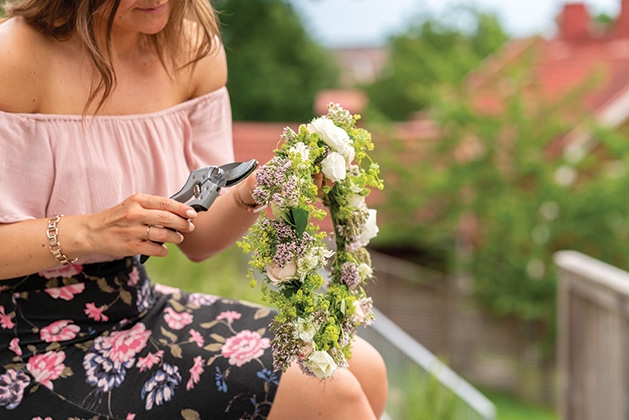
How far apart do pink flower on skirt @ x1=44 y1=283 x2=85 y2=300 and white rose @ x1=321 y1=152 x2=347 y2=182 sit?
1.83 ft

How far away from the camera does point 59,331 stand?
1.74 m

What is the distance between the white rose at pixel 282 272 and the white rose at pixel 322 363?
14 centimetres

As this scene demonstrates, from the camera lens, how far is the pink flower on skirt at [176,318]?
5.97 feet

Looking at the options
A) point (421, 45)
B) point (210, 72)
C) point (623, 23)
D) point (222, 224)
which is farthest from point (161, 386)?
point (421, 45)

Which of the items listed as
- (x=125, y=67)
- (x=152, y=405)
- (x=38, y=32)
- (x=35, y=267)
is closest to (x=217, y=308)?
(x=152, y=405)

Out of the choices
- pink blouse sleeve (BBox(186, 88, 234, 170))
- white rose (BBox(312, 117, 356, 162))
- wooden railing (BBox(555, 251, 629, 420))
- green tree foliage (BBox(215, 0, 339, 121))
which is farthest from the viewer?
green tree foliage (BBox(215, 0, 339, 121))

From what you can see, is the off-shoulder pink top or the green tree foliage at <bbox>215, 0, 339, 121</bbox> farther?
the green tree foliage at <bbox>215, 0, 339, 121</bbox>

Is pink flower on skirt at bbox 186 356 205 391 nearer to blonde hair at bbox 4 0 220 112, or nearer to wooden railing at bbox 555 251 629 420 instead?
blonde hair at bbox 4 0 220 112

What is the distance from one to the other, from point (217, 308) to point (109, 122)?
0.45 metres

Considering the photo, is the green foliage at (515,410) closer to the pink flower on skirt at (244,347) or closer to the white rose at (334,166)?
the pink flower on skirt at (244,347)

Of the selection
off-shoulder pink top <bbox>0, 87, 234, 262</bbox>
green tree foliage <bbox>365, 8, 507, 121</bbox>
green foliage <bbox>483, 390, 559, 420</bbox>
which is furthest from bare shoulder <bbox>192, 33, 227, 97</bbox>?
green tree foliage <bbox>365, 8, 507, 121</bbox>

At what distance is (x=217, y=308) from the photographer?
189 cm

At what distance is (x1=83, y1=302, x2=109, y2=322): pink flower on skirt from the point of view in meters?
1.77

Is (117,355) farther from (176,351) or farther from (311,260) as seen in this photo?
(311,260)
